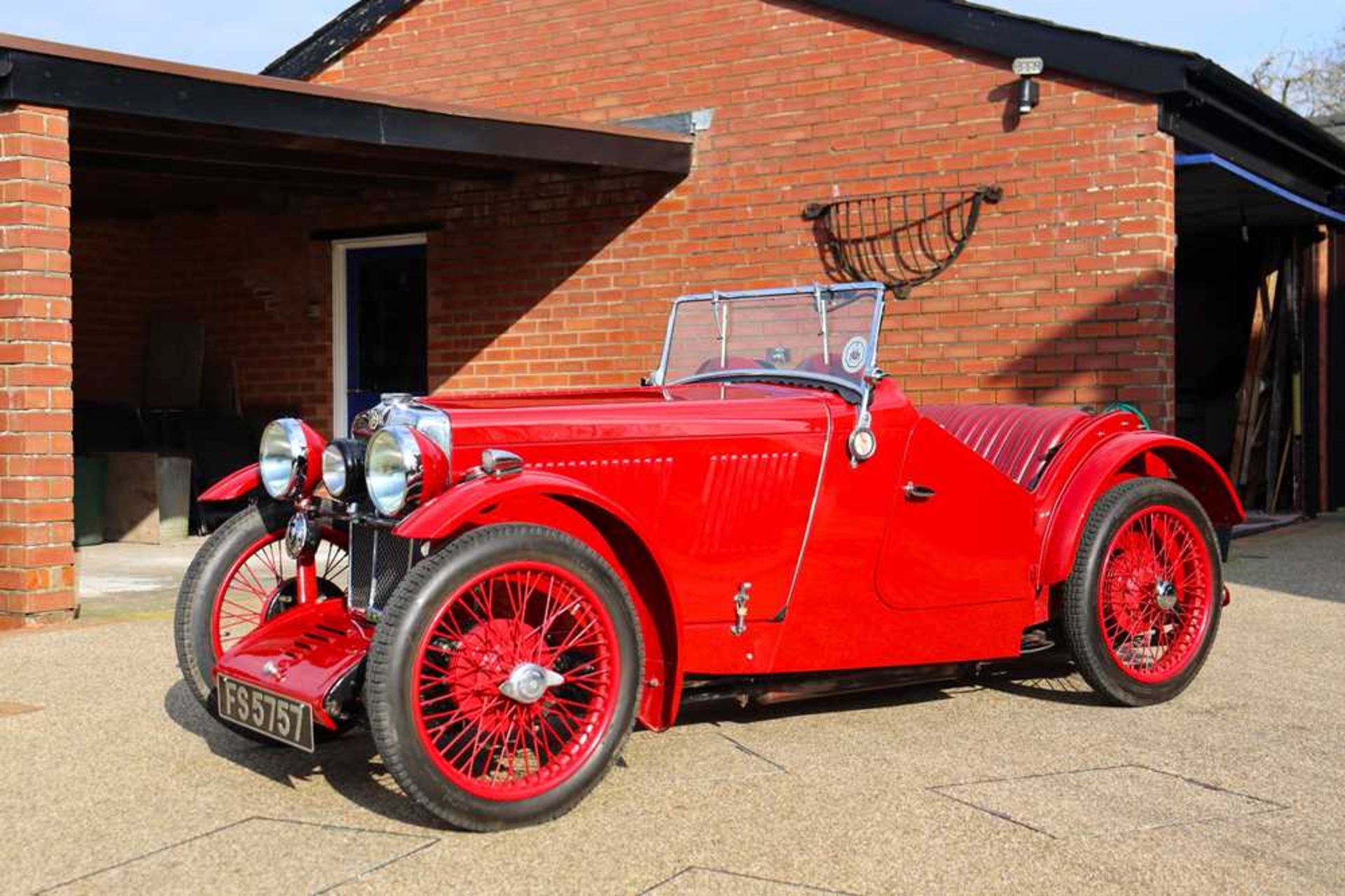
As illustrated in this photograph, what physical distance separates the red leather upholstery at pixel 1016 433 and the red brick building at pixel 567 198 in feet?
9.49

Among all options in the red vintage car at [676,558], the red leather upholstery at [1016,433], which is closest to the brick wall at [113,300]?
the red vintage car at [676,558]

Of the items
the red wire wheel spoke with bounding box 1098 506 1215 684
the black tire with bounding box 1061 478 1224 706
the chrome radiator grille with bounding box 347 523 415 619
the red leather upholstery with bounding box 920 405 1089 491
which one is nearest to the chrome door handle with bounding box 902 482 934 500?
the red leather upholstery with bounding box 920 405 1089 491

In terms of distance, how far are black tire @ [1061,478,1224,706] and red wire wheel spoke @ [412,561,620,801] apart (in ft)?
6.00

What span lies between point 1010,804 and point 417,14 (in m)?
8.94

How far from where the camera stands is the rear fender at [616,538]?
3.71m

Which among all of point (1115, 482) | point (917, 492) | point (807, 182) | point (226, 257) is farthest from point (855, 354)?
point (226, 257)

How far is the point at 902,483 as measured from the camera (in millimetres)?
4508

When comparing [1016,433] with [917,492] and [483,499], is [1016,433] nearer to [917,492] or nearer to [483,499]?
[917,492]

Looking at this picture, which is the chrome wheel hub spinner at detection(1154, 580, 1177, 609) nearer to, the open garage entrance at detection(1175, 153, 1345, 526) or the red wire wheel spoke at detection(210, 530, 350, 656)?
the red wire wheel spoke at detection(210, 530, 350, 656)

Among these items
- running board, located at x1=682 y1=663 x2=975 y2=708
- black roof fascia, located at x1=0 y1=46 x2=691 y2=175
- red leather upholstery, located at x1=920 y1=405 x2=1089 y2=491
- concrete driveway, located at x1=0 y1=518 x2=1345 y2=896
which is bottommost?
concrete driveway, located at x1=0 y1=518 x2=1345 y2=896

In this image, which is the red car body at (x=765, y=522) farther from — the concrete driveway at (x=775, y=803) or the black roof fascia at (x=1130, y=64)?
the black roof fascia at (x=1130, y=64)

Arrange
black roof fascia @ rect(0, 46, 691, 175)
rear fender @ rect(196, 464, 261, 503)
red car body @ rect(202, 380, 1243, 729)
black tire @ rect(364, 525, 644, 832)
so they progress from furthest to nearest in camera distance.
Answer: black roof fascia @ rect(0, 46, 691, 175)
rear fender @ rect(196, 464, 261, 503)
red car body @ rect(202, 380, 1243, 729)
black tire @ rect(364, 525, 644, 832)

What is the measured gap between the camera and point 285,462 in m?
4.34

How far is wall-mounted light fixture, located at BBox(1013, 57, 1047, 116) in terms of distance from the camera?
27.1ft
